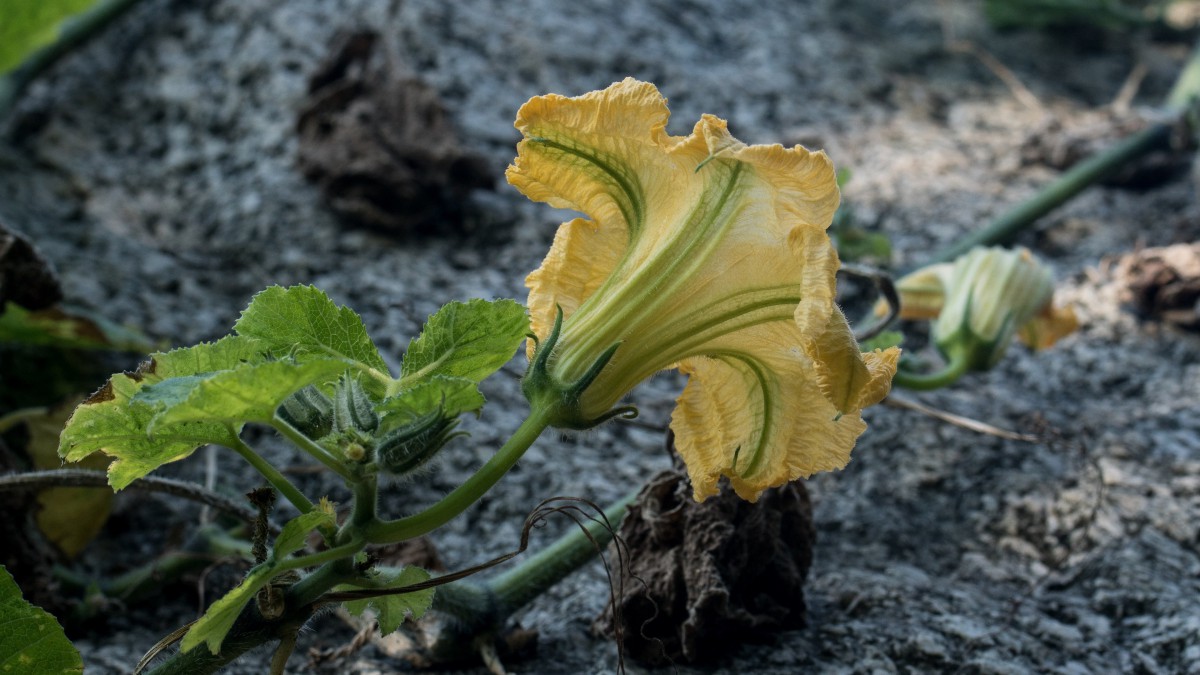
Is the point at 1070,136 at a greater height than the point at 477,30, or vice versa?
the point at 477,30

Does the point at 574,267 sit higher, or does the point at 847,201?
the point at 847,201

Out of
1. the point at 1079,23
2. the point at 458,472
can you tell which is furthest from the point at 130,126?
the point at 1079,23

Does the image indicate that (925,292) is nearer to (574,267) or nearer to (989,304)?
(989,304)

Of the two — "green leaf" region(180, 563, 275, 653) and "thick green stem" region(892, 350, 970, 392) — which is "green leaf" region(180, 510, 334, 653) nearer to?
"green leaf" region(180, 563, 275, 653)

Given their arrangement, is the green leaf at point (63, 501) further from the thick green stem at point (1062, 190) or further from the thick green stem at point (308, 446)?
the thick green stem at point (1062, 190)

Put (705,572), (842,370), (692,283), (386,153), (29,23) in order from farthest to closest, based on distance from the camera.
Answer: (386,153)
(29,23)
(705,572)
(692,283)
(842,370)

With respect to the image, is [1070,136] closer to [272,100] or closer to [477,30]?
[477,30]

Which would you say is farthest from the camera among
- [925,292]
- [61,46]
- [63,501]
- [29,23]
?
[61,46]

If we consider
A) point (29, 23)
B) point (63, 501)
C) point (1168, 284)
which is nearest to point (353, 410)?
point (63, 501)
